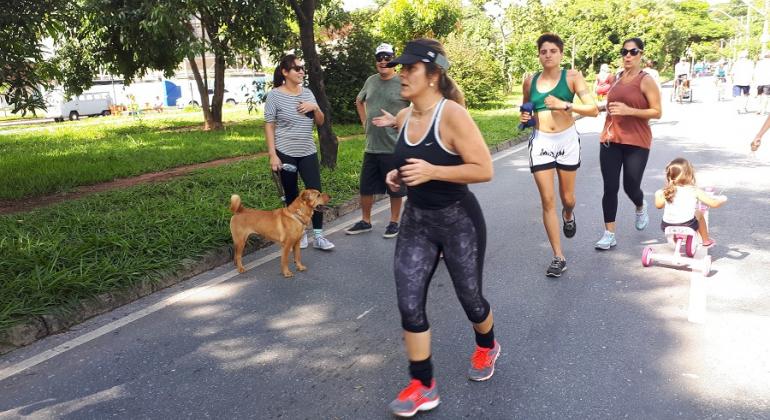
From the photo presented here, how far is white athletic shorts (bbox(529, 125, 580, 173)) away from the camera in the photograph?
4938 mm

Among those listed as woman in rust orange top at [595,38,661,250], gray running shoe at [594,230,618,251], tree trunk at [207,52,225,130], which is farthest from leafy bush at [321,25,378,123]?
gray running shoe at [594,230,618,251]

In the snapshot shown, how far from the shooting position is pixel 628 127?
5508 mm

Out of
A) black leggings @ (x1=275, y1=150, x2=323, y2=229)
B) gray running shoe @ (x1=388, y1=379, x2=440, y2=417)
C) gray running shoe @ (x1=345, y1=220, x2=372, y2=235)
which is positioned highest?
black leggings @ (x1=275, y1=150, x2=323, y2=229)

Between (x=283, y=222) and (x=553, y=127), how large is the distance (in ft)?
8.24

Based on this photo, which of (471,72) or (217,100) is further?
(471,72)

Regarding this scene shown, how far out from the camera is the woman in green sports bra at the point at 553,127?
4.81 metres

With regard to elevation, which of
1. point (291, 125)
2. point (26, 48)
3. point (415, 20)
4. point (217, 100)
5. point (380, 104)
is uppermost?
point (415, 20)

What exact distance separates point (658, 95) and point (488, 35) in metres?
35.0

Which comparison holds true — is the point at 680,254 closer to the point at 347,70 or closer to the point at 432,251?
the point at 432,251

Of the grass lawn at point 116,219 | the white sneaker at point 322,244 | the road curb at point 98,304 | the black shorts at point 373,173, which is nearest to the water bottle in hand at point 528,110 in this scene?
the black shorts at point 373,173

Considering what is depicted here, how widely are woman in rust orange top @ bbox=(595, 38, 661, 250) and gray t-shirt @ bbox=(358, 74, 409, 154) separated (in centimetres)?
204

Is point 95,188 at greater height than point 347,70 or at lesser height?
lesser

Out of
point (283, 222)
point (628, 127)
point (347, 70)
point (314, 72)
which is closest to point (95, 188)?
point (314, 72)

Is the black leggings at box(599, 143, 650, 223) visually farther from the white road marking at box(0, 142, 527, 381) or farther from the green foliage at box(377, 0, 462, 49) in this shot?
the green foliage at box(377, 0, 462, 49)
